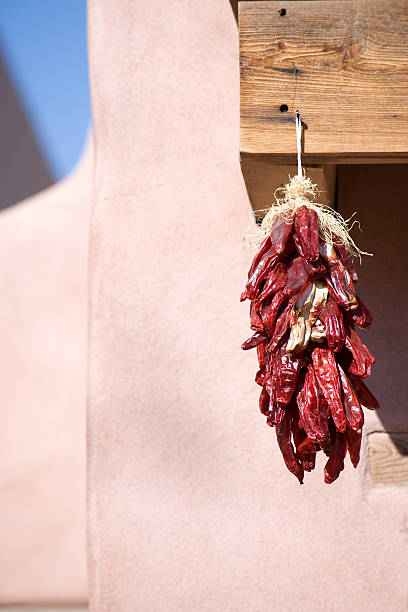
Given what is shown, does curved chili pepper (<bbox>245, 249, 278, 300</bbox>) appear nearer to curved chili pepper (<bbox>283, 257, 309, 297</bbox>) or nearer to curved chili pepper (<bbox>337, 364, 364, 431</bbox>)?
curved chili pepper (<bbox>283, 257, 309, 297</bbox>)

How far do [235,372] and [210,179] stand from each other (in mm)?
617

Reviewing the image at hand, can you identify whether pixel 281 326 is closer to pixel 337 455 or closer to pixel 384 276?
pixel 337 455

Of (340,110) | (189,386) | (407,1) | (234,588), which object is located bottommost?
(234,588)

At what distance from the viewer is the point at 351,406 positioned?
3.39ft

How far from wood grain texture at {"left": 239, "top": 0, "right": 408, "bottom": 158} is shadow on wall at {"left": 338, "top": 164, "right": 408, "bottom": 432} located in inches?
23.5

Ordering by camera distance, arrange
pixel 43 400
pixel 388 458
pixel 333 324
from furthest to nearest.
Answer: pixel 43 400
pixel 388 458
pixel 333 324

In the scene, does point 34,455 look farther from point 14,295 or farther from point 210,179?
point 210,179

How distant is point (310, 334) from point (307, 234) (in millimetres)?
182

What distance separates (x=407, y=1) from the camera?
111 centimetres

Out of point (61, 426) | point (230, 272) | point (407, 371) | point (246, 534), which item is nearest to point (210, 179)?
point (230, 272)

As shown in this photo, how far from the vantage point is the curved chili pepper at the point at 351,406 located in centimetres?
103

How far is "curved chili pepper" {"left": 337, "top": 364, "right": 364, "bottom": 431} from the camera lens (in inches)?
40.5

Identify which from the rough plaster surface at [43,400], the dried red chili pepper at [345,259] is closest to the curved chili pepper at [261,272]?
the dried red chili pepper at [345,259]

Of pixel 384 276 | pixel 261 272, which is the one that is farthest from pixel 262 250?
pixel 384 276
